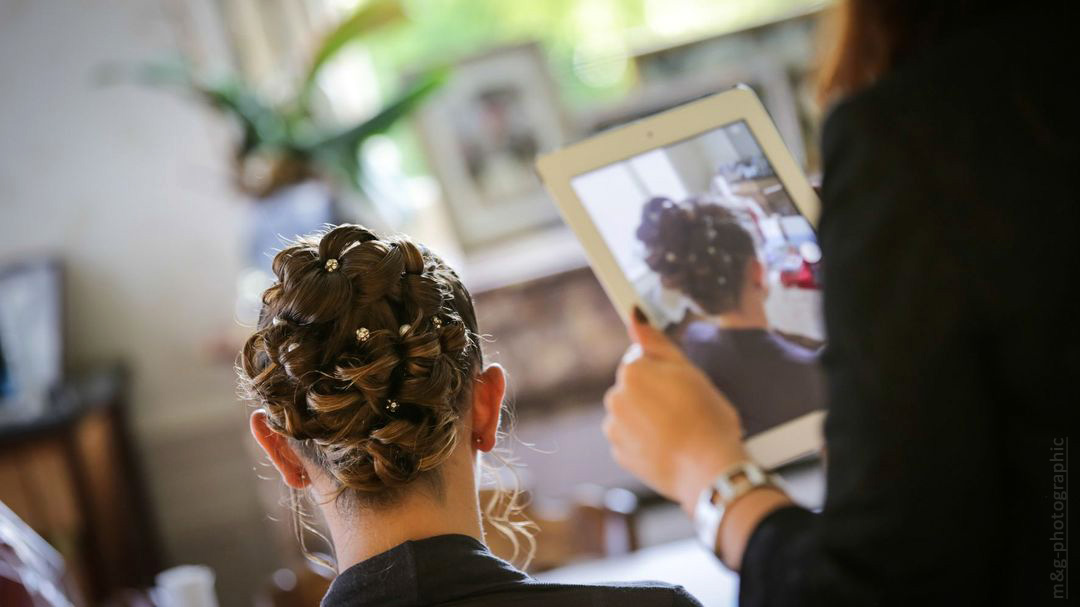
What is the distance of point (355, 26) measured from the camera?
2.83m

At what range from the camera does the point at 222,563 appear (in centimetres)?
338

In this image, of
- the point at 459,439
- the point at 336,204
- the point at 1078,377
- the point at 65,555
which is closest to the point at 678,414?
the point at 459,439

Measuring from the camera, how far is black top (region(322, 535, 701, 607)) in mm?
809

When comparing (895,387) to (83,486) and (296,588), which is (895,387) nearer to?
(296,588)

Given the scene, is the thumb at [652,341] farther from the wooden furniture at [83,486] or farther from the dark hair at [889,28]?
the wooden furniture at [83,486]

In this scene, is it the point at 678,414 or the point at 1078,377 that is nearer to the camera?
the point at 1078,377

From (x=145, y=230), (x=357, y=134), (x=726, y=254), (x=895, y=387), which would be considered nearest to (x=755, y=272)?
(x=726, y=254)

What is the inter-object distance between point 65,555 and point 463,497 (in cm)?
230

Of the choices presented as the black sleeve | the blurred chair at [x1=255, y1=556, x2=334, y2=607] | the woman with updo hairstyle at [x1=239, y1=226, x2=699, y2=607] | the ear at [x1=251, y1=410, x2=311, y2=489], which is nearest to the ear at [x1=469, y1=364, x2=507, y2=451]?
the woman with updo hairstyle at [x1=239, y1=226, x2=699, y2=607]

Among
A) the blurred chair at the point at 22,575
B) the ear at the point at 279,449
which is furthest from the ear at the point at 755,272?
the blurred chair at the point at 22,575

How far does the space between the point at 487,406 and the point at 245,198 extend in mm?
2234

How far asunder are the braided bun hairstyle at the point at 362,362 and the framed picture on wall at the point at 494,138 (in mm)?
2242

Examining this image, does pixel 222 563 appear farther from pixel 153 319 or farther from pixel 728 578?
pixel 728 578

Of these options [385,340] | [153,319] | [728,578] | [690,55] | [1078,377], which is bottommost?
[728,578]
